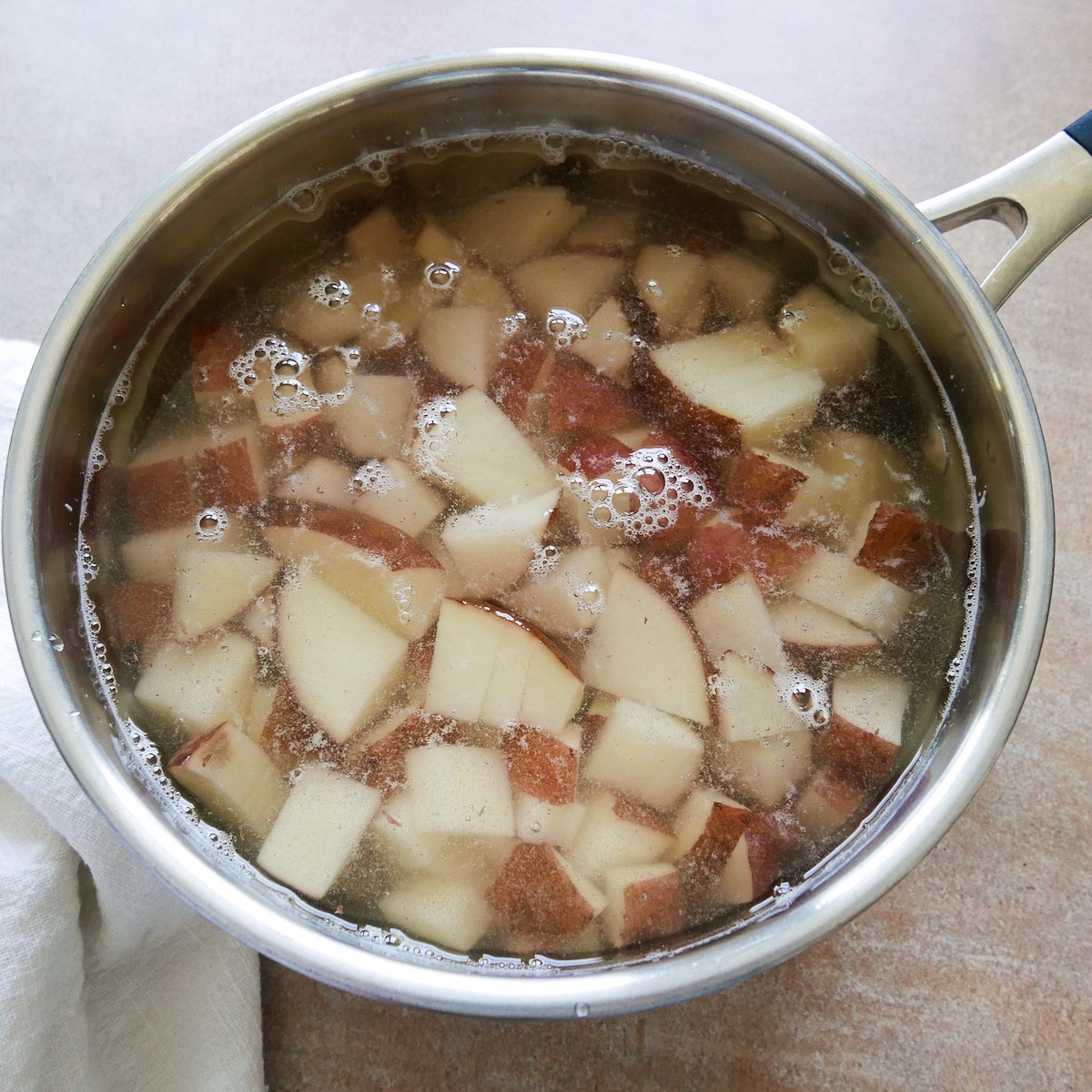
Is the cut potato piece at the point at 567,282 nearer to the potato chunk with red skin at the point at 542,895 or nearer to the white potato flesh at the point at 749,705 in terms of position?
the white potato flesh at the point at 749,705

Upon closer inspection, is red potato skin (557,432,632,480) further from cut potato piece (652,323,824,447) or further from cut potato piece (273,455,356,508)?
cut potato piece (273,455,356,508)

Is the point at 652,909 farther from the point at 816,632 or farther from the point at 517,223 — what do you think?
the point at 517,223

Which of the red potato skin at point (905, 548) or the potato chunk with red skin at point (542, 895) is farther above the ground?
the red potato skin at point (905, 548)

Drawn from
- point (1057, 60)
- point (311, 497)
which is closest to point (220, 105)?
point (311, 497)

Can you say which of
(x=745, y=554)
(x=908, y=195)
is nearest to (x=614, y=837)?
(x=745, y=554)

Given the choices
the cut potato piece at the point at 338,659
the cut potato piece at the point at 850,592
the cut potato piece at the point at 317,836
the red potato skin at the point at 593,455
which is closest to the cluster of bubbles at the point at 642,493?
the red potato skin at the point at 593,455

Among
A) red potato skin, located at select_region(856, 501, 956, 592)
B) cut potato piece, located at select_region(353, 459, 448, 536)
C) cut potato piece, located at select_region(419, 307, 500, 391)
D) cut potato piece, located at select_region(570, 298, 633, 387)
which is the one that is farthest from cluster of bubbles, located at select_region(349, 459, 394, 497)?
red potato skin, located at select_region(856, 501, 956, 592)
